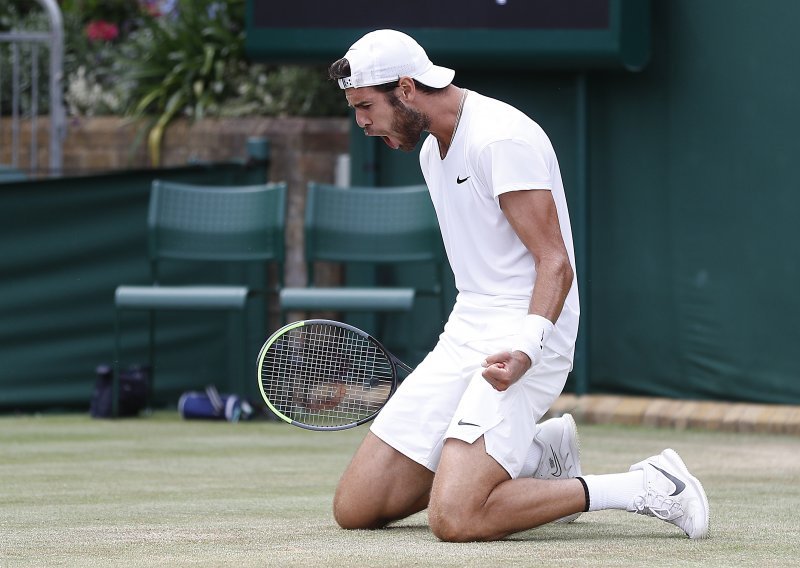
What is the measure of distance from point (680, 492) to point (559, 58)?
490 centimetres

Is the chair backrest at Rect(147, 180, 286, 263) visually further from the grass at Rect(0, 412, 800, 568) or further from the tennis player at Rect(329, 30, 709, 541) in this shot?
the tennis player at Rect(329, 30, 709, 541)

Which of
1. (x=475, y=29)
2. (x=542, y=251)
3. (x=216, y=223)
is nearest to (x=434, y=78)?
(x=542, y=251)

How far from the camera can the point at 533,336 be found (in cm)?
489

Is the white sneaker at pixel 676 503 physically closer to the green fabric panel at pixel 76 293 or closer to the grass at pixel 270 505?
the grass at pixel 270 505

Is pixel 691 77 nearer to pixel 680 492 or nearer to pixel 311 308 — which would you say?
pixel 311 308

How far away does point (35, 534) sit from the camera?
5.20 meters

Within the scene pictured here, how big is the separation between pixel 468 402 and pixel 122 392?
→ 4987 millimetres

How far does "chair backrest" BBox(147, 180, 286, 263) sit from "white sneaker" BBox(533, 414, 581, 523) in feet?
15.2

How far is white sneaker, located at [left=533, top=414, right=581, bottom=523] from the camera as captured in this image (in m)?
5.43

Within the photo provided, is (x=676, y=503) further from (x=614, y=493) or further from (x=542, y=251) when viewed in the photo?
(x=542, y=251)

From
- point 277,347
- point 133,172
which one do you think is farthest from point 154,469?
point 133,172

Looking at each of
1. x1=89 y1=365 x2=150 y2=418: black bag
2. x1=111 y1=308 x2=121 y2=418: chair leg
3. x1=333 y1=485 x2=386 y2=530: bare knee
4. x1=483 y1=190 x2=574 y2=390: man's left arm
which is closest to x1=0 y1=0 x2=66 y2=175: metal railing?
x1=111 y1=308 x2=121 y2=418: chair leg

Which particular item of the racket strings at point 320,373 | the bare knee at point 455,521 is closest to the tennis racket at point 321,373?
the racket strings at point 320,373

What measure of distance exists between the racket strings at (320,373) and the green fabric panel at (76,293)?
4385mm
